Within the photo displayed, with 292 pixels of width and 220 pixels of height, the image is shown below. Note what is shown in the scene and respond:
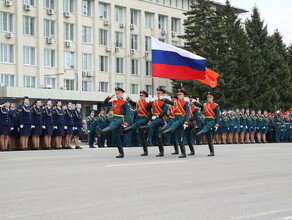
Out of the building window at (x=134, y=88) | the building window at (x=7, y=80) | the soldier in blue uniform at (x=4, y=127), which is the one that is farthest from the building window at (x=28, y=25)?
the soldier in blue uniform at (x=4, y=127)

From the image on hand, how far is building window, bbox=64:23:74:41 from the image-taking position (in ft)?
189

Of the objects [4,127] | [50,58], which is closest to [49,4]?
[50,58]

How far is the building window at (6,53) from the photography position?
52.2 metres

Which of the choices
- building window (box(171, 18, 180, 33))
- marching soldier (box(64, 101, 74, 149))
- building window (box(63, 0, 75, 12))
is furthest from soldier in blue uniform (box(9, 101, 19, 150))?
building window (box(171, 18, 180, 33))

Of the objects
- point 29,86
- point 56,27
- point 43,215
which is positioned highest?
point 56,27

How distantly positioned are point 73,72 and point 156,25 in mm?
12987

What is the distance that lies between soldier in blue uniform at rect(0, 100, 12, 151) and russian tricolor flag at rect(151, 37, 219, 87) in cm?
554

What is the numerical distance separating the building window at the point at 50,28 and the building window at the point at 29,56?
209cm

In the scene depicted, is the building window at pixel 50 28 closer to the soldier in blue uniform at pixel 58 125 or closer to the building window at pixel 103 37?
the building window at pixel 103 37

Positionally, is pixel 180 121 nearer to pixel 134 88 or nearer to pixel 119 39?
pixel 119 39

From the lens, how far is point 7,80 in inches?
2084

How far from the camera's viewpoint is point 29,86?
180ft

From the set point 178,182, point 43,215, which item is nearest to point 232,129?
point 178,182

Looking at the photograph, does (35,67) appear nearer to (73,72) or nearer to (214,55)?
(73,72)
